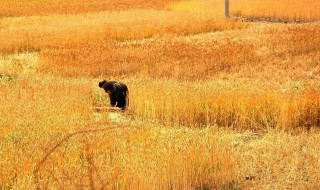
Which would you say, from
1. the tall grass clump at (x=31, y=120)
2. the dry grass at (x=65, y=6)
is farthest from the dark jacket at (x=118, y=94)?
the dry grass at (x=65, y=6)

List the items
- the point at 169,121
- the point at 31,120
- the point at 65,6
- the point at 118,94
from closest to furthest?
the point at 31,120 → the point at 169,121 → the point at 118,94 → the point at 65,6

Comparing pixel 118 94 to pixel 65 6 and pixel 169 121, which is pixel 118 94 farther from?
pixel 65 6

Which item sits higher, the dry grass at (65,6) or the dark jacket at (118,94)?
the dry grass at (65,6)

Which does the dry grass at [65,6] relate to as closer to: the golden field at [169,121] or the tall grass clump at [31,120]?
the golden field at [169,121]

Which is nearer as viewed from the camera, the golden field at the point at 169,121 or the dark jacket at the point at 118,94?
the golden field at the point at 169,121

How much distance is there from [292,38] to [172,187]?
14593 millimetres

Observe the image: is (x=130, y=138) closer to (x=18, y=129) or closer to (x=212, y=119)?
(x=18, y=129)

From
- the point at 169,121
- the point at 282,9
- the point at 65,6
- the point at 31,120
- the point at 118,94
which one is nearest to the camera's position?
the point at 31,120

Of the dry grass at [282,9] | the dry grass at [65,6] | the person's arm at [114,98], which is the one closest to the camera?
the person's arm at [114,98]

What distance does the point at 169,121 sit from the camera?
843cm

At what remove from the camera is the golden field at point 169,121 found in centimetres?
507

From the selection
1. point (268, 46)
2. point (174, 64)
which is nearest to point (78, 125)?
point (174, 64)

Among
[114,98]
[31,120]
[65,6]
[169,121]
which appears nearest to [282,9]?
[65,6]

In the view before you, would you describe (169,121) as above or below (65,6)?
below
